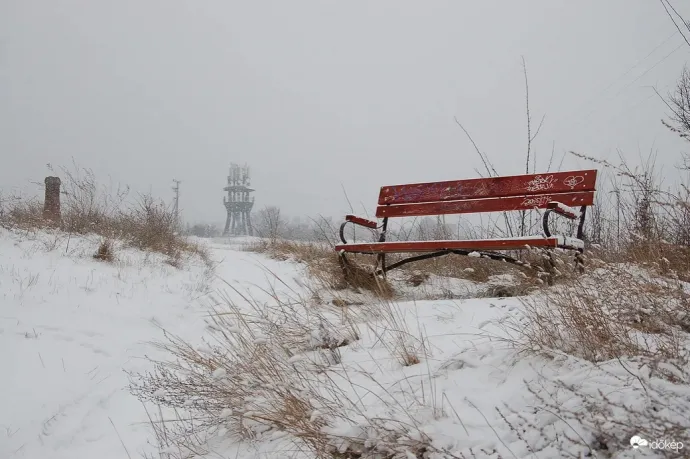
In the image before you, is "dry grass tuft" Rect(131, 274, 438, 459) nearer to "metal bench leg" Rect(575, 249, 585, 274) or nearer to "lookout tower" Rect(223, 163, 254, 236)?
"metal bench leg" Rect(575, 249, 585, 274)

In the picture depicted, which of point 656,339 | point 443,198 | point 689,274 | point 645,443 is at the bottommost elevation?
point 645,443

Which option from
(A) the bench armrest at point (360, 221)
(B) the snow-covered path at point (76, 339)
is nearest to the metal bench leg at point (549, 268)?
(A) the bench armrest at point (360, 221)

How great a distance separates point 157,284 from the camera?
4934mm

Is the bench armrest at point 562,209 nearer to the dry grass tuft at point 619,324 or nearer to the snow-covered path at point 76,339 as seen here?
the dry grass tuft at point 619,324

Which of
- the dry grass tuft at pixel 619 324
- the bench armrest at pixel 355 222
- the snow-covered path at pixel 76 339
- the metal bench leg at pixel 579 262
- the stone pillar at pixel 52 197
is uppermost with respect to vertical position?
the stone pillar at pixel 52 197

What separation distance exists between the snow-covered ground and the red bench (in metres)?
0.60

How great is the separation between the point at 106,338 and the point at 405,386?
2.68m

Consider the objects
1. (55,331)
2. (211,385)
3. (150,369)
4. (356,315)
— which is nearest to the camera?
(211,385)

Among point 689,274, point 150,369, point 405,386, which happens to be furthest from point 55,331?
point 689,274

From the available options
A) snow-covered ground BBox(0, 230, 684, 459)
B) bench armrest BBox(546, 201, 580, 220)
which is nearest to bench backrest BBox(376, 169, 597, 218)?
bench armrest BBox(546, 201, 580, 220)

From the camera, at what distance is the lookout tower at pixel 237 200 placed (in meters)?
65.2

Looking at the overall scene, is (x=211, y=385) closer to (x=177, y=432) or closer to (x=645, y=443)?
(x=177, y=432)

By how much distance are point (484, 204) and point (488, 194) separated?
10 cm

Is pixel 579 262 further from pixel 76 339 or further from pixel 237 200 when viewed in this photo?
pixel 237 200
